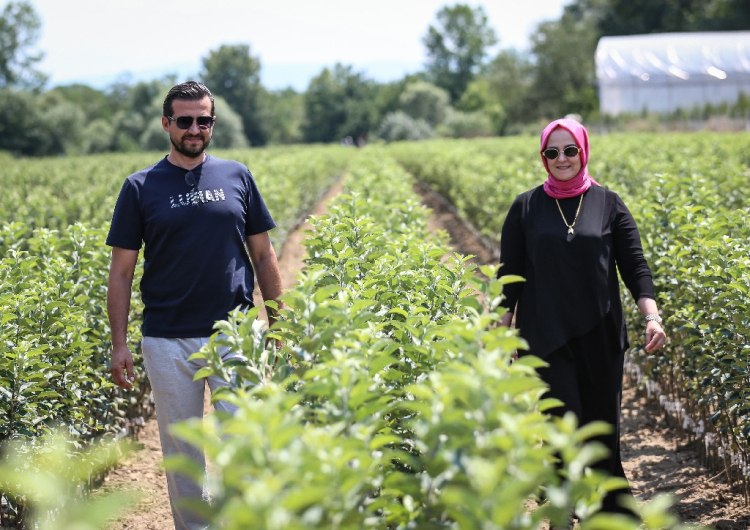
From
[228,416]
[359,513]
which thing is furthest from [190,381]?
[359,513]

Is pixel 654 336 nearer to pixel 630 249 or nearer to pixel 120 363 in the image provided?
pixel 630 249

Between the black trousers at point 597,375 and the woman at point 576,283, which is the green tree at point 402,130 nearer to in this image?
the woman at point 576,283

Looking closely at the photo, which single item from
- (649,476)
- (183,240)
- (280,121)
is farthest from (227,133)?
(183,240)

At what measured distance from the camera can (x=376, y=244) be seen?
21.1ft

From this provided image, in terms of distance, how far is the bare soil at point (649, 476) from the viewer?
5.51 meters

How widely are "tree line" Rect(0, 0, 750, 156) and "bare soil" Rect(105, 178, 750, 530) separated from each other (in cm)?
4455

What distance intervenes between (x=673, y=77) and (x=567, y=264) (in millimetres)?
50449

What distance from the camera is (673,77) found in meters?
51.1

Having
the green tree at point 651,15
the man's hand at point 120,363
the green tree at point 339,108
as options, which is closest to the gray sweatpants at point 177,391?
the man's hand at point 120,363

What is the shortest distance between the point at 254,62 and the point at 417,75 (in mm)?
21635

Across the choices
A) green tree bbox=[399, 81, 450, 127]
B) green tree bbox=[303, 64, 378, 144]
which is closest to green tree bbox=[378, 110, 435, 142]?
green tree bbox=[399, 81, 450, 127]

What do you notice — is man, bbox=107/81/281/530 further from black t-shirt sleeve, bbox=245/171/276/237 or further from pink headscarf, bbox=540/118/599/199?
pink headscarf, bbox=540/118/599/199

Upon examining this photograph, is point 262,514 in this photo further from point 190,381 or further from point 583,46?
point 583,46

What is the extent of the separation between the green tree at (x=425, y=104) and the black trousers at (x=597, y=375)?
8481 cm
